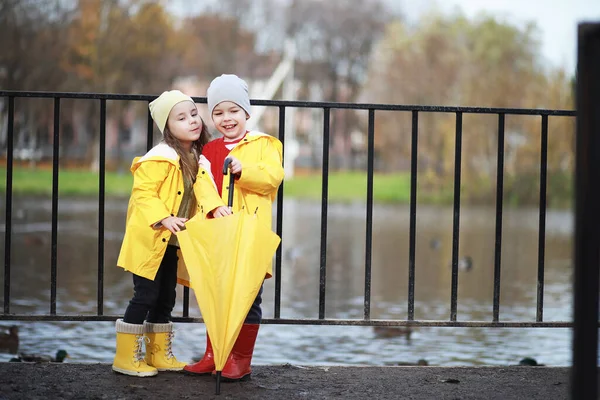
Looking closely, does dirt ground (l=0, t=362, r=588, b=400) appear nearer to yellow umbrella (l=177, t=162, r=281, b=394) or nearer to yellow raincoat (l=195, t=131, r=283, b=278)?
yellow umbrella (l=177, t=162, r=281, b=394)

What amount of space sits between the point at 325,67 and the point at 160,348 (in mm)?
48245

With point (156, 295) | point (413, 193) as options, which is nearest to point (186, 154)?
point (156, 295)

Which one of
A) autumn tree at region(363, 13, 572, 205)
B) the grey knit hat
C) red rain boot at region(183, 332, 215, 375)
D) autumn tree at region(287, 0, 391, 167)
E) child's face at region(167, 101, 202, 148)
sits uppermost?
autumn tree at region(287, 0, 391, 167)

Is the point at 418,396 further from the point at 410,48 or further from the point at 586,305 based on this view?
the point at 410,48

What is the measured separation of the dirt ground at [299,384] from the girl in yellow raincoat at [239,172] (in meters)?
0.09

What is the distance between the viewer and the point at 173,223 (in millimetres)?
3523

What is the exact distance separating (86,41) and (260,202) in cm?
4090

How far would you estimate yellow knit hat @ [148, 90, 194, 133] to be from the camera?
3734 millimetres

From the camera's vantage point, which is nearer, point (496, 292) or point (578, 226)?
point (578, 226)

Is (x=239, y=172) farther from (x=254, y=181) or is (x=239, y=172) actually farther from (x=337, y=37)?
(x=337, y=37)

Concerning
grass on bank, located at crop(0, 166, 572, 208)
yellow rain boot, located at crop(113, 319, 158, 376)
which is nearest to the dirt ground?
yellow rain boot, located at crop(113, 319, 158, 376)

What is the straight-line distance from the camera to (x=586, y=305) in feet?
6.10

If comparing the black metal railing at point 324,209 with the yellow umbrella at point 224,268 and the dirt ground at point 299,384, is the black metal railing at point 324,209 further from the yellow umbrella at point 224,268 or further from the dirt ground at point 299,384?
the yellow umbrella at point 224,268

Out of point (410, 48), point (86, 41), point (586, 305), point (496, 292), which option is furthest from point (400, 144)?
point (586, 305)
